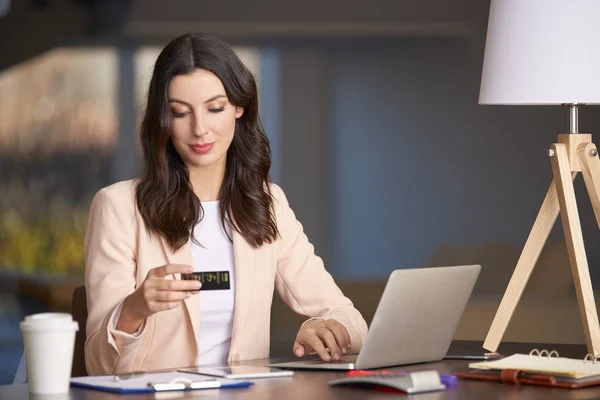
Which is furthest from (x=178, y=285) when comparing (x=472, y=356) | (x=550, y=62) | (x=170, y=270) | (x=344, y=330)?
(x=550, y=62)

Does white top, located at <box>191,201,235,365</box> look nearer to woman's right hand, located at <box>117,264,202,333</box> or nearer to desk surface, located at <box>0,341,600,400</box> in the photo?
woman's right hand, located at <box>117,264,202,333</box>

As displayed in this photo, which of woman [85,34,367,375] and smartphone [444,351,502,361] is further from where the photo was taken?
woman [85,34,367,375]

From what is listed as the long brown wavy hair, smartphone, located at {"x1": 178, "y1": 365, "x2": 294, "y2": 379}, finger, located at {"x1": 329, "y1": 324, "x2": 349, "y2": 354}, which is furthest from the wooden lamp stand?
smartphone, located at {"x1": 178, "y1": 365, "x2": 294, "y2": 379}

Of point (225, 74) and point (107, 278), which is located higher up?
point (225, 74)

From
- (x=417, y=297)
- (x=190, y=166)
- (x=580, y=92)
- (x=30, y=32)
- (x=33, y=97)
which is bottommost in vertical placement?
(x=417, y=297)

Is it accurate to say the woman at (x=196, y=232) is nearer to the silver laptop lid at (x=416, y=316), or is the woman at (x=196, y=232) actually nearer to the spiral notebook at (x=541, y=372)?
the silver laptop lid at (x=416, y=316)

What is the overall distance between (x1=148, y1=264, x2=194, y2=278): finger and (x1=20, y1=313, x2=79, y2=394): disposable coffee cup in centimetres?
21

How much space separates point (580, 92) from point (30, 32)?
3954mm

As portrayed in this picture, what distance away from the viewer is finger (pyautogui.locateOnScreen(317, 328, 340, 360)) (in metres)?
2.25

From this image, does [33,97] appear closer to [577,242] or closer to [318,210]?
[318,210]

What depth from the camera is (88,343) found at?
92.6 inches

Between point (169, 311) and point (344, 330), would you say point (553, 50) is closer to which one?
point (344, 330)

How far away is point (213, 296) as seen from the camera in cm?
256

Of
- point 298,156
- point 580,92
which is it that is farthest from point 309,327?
point 298,156
